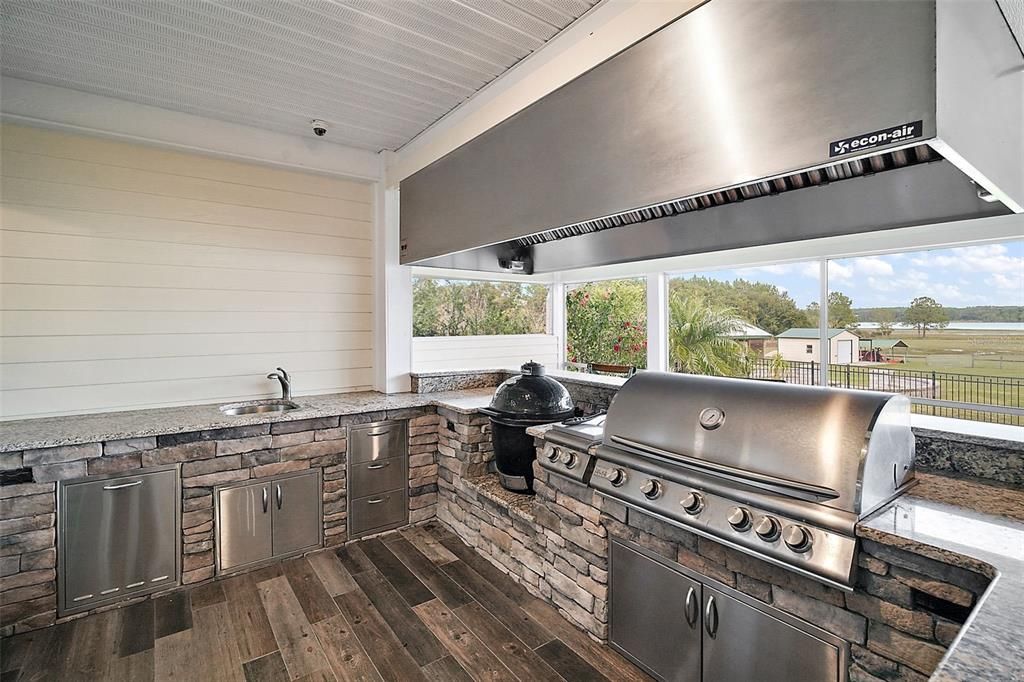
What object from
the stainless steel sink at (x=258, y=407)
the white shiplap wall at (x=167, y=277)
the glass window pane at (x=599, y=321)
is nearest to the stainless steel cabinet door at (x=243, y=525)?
the stainless steel sink at (x=258, y=407)

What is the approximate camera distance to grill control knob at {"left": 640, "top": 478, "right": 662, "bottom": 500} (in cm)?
198

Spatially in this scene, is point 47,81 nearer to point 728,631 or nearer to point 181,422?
point 181,422

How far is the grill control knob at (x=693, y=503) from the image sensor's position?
183 centimetres

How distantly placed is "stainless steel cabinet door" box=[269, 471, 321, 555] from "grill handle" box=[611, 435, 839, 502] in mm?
2219

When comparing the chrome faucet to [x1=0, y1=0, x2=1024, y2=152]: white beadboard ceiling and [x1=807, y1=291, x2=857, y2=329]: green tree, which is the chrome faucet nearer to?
[x1=0, y1=0, x2=1024, y2=152]: white beadboard ceiling

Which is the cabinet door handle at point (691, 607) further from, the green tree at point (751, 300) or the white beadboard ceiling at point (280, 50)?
the green tree at point (751, 300)

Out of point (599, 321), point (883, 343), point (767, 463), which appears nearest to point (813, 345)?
point (883, 343)

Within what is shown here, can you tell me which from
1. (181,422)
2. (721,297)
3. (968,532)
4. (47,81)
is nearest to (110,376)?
(181,422)

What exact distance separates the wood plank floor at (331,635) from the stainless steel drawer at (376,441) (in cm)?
71

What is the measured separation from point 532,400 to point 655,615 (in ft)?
4.05

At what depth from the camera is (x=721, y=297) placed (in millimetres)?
5203

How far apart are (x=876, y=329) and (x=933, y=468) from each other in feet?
9.36

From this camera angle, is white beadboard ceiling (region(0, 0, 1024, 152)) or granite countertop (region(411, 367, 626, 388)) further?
granite countertop (region(411, 367, 626, 388))

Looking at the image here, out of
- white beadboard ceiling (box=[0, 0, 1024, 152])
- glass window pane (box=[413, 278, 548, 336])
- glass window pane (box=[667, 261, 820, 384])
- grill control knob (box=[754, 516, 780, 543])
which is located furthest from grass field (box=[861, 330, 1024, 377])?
grill control knob (box=[754, 516, 780, 543])
